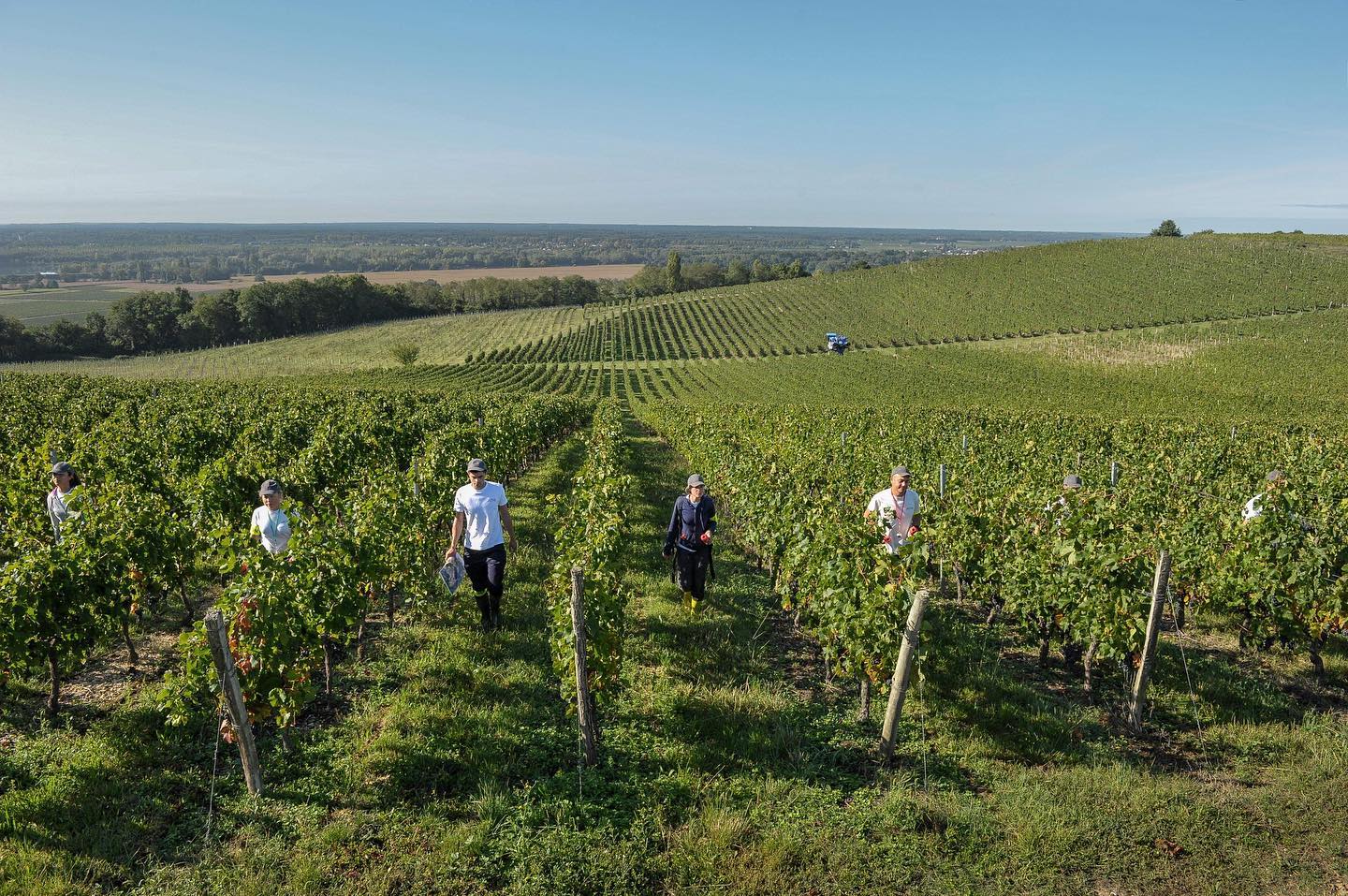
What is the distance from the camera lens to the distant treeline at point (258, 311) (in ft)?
236

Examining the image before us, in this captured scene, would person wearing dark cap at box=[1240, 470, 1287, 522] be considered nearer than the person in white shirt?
No

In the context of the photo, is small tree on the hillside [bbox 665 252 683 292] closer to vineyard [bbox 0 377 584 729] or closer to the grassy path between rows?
vineyard [bbox 0 377 584 729]

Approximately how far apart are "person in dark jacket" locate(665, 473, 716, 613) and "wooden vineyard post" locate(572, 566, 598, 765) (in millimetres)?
2597

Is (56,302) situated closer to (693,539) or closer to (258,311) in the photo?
(258,311)

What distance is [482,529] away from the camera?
7.30 meters

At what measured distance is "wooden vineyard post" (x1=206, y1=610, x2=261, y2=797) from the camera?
484 centimetres

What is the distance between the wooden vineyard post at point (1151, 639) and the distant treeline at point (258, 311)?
92725 mm

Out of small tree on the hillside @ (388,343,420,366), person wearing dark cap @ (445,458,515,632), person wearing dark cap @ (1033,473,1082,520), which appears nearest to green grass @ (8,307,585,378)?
small tree on the hillside @ (388,343,420,366)

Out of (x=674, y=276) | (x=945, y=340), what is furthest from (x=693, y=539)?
(x=674, y=276)

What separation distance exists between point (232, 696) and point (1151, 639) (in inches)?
294

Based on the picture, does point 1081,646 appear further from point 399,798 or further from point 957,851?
point 399,798

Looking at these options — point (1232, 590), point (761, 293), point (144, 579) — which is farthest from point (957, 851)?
point (761, 293)

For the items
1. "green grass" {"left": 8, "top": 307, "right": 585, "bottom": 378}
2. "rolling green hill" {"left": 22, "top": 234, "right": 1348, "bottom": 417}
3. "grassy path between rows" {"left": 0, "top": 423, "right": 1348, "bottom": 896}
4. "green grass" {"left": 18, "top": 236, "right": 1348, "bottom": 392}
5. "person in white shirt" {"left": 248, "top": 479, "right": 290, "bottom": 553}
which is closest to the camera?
"grassy path between rows" {"left": 0, "top": 423, "right": 1348, "bottom": 896}

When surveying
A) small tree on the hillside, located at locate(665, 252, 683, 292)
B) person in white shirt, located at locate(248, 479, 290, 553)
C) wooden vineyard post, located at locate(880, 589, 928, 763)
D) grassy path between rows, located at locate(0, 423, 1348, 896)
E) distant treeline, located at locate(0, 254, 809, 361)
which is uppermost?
small tree on the hillside, located at locate(665, 252, 683, 292)
